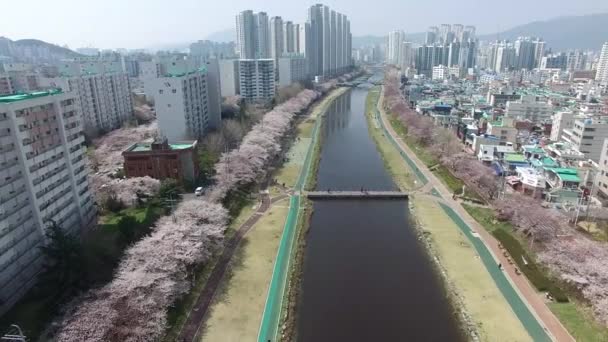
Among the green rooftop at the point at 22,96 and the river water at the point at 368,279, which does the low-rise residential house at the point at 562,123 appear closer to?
the river water at the point at 368,279

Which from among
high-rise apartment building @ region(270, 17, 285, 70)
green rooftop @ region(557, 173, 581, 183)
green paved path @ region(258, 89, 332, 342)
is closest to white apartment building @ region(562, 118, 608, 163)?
green rooftop @ region(557, 173, 581, 183)

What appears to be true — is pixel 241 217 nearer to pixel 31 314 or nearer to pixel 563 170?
pixel 31 314

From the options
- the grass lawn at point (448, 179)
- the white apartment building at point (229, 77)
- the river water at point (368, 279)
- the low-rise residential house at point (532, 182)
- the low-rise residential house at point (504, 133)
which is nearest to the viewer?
the river water at point (368, 279)

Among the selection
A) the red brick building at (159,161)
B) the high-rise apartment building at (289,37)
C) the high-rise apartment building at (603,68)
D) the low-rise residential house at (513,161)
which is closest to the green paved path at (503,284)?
the low-rise residential house at (513,161)

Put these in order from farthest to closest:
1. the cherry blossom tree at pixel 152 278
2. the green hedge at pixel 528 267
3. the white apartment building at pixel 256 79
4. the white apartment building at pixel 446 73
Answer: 1. the white apartment building at pixel 446 73
2. the white apartment building at pixel 256 79
3. the green hedge at pixel 528 267
4. the cherry blossom tree at pixel 152 278

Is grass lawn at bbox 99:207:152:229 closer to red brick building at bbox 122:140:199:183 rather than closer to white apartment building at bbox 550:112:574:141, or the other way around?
red brick building at bbox 122:140:199:183

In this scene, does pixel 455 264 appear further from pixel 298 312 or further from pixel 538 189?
pixel 538 189

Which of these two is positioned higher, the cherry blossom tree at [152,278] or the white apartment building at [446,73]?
the white apartment building at [446,73]
